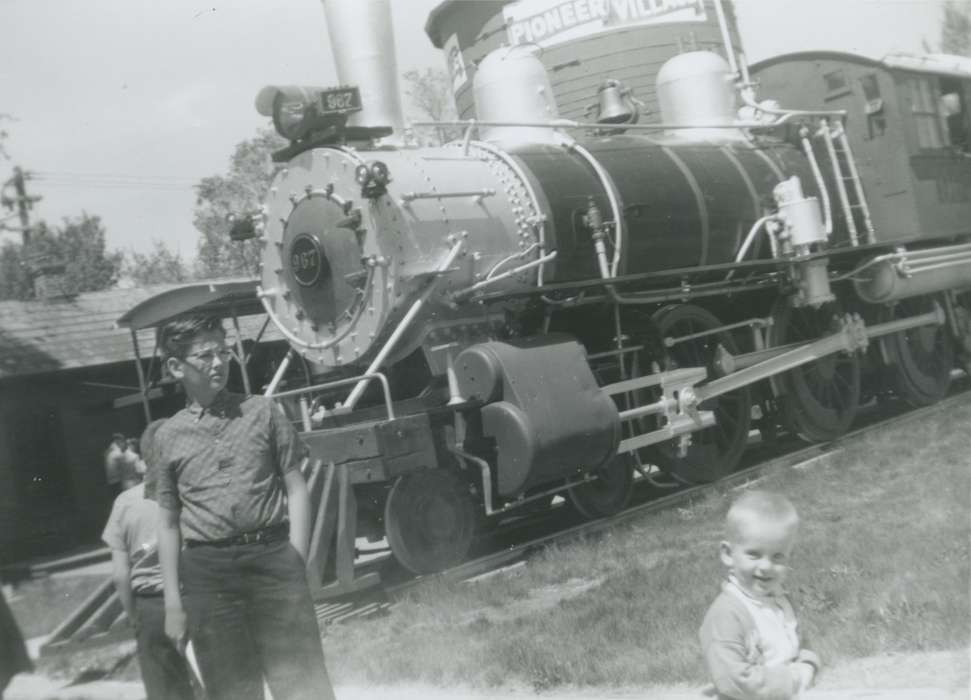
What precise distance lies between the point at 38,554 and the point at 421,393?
375cm

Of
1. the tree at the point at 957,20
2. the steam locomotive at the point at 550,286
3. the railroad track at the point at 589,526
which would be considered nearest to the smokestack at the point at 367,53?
the steam locomotive at the point at 550,286

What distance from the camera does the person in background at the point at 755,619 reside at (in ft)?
7.48

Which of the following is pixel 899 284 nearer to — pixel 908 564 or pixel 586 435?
pixel 586 435

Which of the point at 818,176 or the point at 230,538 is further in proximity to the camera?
the point at 818,176

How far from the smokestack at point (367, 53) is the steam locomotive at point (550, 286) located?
0.02m

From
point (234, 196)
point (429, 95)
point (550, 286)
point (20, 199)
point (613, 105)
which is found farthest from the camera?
point (429, 95)

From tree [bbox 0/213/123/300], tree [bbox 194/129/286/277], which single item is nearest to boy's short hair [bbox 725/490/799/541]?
tree [bbox 0/213/123/300]

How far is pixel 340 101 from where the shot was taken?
5855 mm

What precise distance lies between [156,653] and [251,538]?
805mm

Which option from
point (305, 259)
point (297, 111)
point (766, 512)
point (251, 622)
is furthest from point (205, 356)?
point (297, 111)

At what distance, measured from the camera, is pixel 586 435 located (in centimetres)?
577

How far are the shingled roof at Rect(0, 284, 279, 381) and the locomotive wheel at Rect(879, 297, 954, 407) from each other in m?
5.78

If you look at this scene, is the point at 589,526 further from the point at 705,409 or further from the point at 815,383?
the point at 815,383

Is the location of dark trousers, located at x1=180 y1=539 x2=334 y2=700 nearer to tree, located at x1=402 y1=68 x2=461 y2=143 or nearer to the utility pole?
the utility pole
